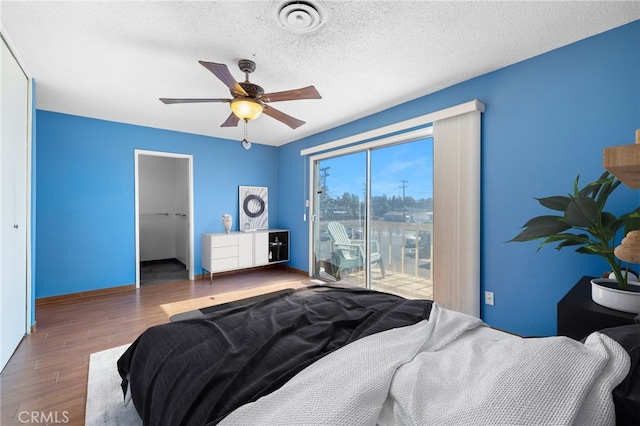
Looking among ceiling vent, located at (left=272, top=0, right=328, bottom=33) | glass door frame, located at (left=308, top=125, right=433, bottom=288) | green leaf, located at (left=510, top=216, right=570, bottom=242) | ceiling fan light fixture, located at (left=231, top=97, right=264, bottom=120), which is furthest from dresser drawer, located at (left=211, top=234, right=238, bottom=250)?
green leaf, located at (left=510, top=216, right=570, bottom=242)

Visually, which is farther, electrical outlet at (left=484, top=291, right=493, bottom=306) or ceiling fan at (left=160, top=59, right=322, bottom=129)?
electrical outlet at (left=484, top=291, right=493, bottom=306)

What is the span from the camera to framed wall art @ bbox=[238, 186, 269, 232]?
5.39 m

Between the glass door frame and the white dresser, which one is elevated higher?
the glass door frame

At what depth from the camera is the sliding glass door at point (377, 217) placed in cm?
347

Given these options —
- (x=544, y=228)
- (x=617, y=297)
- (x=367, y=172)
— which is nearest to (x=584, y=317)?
(x=617, y=297)

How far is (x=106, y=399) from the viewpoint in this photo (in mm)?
1843

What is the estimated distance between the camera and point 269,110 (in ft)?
8.71

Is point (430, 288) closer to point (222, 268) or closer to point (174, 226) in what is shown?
point (222, 268)

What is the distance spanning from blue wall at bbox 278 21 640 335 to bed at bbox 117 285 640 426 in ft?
4.14

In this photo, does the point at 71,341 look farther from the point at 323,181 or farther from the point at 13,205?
the point at 323,181

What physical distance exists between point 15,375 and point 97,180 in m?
2.68

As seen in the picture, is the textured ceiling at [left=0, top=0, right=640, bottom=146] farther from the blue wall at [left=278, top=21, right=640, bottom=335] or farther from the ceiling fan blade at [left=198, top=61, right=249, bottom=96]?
the ceiling fan blade at [left=198, top=61, right=249, bottom=96]

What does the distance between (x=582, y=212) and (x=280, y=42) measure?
7.28ft

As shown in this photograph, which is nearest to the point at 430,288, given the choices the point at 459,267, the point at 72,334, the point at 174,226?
the point at 459,267
